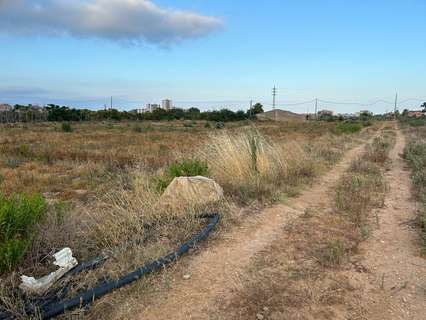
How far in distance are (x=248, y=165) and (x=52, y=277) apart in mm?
4840

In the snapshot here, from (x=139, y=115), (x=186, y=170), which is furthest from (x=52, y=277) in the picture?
(x=139, y=115)

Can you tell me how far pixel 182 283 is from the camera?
311 centimetres

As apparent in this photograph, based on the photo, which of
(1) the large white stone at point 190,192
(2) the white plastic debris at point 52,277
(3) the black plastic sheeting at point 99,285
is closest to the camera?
(3) the black plastic sheeting at point 99,285

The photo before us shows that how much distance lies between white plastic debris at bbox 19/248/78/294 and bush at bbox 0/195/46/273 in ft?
0.84

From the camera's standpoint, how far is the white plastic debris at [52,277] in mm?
2697

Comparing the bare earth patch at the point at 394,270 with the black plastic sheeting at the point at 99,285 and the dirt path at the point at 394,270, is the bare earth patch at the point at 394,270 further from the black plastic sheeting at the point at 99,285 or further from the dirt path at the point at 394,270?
the black plastic sheeting at the point at 99,285

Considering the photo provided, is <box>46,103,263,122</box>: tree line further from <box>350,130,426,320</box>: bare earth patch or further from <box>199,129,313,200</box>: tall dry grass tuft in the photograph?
<box>350,130,426,320</box>: bare earth patch

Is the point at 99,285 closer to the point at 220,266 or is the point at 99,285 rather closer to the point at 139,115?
the point at 220,266

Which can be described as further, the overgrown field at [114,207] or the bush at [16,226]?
the overgrown field at [114,207]

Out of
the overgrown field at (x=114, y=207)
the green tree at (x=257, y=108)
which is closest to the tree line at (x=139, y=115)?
the green tree at (x=257, y=108)

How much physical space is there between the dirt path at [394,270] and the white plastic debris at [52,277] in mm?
2567

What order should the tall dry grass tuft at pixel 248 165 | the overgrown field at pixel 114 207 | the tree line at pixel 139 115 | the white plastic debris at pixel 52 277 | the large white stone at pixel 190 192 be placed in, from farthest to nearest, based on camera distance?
the tree line at pixel 139 115, the tall dry grass tuft at pixel 248 165, the large white stone at pixel 190 192, the overgrown field at pixel 114 207, the white plastic debris at pixel 52 277

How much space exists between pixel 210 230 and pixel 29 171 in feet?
24.3

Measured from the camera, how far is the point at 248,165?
712 centimetres
